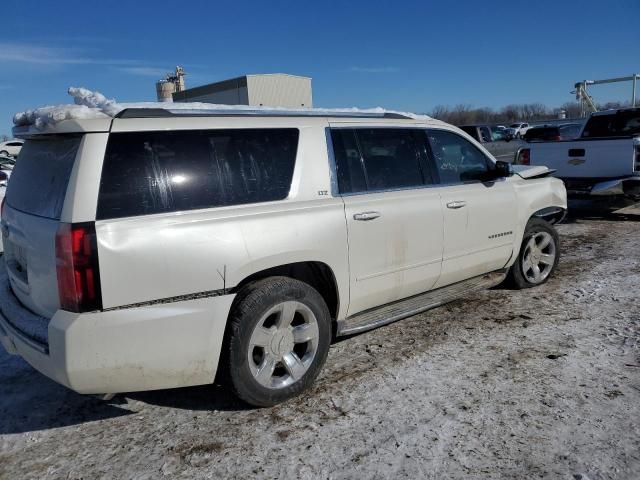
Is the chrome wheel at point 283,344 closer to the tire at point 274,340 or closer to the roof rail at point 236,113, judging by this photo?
the tire at point 274,340

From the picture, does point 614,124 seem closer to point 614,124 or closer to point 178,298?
point 614,124

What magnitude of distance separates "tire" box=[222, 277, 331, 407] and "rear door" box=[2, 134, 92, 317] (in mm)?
1020

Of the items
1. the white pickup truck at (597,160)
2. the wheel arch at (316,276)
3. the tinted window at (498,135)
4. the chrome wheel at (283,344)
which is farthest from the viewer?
the tinted window at (498,135)

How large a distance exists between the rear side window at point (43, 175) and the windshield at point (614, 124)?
31.1 ft

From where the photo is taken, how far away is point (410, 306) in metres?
4.17

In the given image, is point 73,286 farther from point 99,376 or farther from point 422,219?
point 422,219

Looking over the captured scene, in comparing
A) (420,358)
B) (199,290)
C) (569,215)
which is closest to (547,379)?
(420,358)

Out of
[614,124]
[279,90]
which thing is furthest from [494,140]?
[614,124]

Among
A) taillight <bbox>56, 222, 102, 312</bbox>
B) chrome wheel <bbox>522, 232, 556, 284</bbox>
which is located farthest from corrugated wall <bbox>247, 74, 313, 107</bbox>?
taillight <bbox>56, 222, 102, 312</bbox>

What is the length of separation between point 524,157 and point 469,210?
18.8 feet

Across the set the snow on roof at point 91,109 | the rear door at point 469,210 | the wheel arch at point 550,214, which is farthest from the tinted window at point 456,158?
the snow on roof at point 91,109

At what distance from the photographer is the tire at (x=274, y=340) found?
10.3 feet

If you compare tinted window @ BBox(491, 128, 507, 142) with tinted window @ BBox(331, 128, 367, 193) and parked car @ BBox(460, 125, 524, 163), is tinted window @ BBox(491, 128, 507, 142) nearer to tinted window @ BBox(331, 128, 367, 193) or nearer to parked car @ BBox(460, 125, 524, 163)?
parked car @ BBox(460, 125, 524, 163)

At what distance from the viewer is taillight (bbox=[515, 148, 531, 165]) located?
9.47 meters
